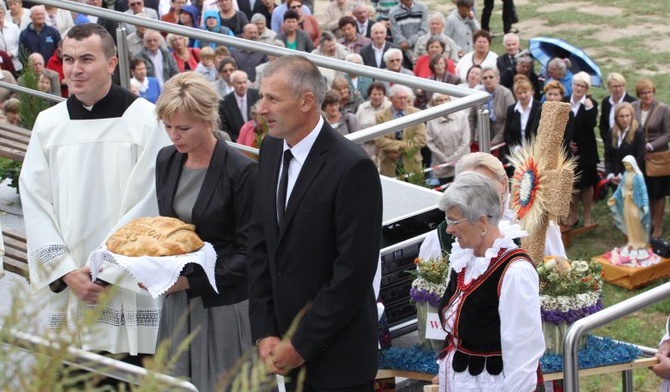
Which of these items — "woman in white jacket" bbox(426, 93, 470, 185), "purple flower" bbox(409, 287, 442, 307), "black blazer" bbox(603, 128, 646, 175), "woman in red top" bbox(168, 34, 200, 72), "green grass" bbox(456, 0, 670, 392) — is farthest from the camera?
"woman in red top" bbox(168, 34, 200, 72)

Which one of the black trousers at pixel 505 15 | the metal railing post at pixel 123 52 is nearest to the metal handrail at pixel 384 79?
the metal railing post at pixel 123 52

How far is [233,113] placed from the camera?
40.5 ft

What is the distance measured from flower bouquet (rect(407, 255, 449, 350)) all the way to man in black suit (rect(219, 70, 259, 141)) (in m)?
6.88

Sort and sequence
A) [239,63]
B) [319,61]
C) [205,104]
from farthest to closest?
[239,63], [319,61], [205,104]

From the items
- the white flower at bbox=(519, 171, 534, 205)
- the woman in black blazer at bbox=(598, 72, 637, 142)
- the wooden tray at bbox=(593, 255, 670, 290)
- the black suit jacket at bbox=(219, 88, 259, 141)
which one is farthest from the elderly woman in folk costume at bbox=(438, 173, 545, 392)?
the woman in black blazer at bbox=(598, 72, 637, 142)

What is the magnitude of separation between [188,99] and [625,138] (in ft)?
29.5

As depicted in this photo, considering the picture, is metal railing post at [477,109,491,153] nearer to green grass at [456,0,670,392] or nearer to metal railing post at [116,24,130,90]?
metal railing post at [116,24,130,90]

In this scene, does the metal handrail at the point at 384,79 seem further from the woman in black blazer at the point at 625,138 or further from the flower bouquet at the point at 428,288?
the woman in black blazer at the point at 625,138

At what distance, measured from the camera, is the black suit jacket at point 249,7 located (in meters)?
16.9

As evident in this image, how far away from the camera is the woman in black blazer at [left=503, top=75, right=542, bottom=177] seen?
13.0 metres

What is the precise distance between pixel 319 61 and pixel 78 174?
174cm

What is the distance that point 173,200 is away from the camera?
16.4 ft

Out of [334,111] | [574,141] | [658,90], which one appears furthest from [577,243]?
[658,90]

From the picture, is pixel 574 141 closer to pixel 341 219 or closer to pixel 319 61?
pixel 319 61
